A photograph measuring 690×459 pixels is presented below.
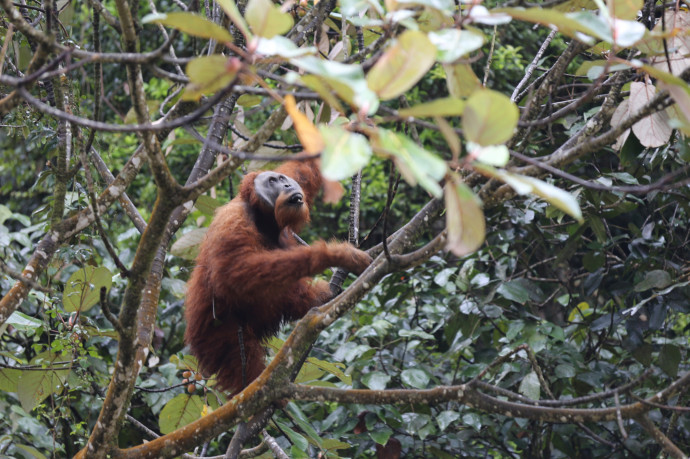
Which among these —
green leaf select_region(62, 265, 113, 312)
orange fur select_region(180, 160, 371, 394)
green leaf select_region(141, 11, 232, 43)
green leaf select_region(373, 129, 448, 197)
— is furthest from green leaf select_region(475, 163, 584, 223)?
green leaf select_region(62, 265, 113, 312)

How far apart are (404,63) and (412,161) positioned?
8.5 inches

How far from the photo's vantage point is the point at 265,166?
3.64 metres

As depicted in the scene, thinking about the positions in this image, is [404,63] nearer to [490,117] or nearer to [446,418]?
[490,117]

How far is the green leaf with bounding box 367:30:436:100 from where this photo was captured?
4.17 feet

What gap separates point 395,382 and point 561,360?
0.94 meters

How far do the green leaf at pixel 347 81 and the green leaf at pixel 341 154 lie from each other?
0.07 metres

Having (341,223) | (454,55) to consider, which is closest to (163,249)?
(454,55)

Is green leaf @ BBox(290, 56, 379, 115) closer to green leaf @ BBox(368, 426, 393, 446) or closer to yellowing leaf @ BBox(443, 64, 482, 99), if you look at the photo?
yellowing leaf @ BBox(443, 64, 482, 99)

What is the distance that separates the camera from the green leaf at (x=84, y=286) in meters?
2.94

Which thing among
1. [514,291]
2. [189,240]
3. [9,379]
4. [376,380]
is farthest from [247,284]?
[514,291]

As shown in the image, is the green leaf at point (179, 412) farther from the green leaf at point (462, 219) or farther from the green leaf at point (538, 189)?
the green leaf at point (538, 189)

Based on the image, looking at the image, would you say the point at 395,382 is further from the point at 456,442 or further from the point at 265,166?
the point at 265,166

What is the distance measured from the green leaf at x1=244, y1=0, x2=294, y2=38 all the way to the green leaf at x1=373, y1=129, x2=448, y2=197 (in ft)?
1.03

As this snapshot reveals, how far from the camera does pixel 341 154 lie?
113 cm
